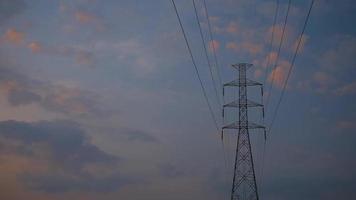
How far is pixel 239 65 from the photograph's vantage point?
2270 inches

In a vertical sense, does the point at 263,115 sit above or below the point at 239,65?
below

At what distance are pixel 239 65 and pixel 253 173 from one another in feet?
41.3

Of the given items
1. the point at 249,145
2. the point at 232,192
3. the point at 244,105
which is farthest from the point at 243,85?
the point at 232,192

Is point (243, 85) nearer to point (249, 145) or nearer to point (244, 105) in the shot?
point (244, 105)

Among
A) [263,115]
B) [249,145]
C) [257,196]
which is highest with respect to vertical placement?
[263,115]

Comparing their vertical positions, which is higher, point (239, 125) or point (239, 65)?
point (239, 65)

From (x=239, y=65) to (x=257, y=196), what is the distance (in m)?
15.1

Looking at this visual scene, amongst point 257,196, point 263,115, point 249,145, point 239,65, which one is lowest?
point 257,196

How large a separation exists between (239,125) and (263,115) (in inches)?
129

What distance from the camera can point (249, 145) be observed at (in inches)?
2162

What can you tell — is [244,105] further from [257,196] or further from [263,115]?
[257,196]

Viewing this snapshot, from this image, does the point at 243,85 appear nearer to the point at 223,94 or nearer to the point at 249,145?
the point at 223,94

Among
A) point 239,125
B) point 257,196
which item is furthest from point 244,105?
point 257,196

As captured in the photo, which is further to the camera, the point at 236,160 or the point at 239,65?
the point at 239,65
